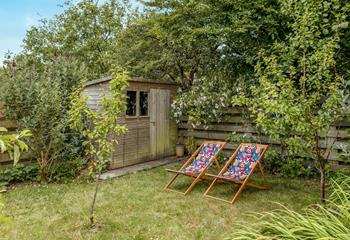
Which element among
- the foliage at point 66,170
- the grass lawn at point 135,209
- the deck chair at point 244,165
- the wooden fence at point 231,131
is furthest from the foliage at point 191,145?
the foliage at point 66,170

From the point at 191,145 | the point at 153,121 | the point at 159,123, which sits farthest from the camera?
the point at 191,145

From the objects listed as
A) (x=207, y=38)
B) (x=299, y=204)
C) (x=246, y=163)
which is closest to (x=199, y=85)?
(x=207, y=38)

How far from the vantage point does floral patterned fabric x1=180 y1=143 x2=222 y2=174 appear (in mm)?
4914

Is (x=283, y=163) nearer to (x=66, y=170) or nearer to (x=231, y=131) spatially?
(x=231, y=131)

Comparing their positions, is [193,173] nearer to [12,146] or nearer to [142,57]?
[12,146]

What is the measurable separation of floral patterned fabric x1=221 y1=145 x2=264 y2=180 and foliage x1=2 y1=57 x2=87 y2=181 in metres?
3.33

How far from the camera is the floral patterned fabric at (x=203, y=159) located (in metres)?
Result: 4.91

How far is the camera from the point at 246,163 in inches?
190

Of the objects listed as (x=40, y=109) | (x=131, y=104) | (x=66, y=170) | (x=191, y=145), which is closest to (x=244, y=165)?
(x=191, y=145)

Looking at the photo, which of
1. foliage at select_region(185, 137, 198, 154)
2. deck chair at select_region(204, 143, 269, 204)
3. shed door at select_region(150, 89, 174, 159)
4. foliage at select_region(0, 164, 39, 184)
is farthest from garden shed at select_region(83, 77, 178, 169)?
deck chair at select_region(204, 143, 269, 204)

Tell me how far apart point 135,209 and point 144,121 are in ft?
10.6

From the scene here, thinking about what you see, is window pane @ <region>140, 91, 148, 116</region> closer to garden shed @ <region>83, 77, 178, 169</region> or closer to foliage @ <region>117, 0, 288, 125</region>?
garden shed @ <region>83, 77, 178, 169</region>

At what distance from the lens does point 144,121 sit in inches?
271

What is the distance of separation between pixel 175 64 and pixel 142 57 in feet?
3.60
